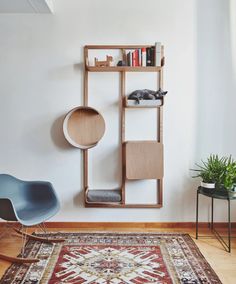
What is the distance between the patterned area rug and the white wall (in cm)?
42

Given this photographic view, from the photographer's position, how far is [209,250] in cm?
279

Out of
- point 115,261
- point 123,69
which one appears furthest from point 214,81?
point 115,261

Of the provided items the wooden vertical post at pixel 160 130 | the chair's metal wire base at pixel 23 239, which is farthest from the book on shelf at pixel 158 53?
the chair's metal wire base at pixel 23 239

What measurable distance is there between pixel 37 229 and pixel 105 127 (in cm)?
134

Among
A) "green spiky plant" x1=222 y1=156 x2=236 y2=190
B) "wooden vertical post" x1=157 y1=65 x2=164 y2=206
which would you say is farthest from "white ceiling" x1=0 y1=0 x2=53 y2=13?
"green spiky plant" x1=222 y1=156 x2=236 y2=190

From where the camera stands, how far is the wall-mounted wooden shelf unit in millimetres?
3096

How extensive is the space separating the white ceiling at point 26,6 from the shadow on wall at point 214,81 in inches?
62.5

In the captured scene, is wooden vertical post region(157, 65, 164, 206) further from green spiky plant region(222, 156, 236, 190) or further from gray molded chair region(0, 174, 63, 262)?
gray molded chair region(0, 174, 63, 262)

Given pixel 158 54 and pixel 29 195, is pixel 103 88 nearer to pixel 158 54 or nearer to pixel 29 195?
pixel 158 54

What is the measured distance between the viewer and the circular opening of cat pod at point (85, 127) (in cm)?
325

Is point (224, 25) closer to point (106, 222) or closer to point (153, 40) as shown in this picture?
point (153, 40)

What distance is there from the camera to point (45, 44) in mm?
3236

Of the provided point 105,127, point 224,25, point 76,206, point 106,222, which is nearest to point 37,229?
point 76,206

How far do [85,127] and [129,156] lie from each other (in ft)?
1.92
